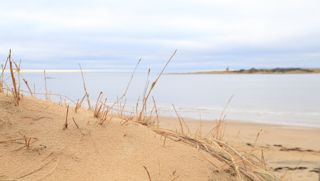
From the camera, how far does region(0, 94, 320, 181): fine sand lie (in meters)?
1.89

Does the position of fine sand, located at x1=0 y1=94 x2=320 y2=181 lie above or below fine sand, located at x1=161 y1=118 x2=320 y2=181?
above

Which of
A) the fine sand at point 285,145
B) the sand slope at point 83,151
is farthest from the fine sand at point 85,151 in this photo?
the fine sand at point 285,145

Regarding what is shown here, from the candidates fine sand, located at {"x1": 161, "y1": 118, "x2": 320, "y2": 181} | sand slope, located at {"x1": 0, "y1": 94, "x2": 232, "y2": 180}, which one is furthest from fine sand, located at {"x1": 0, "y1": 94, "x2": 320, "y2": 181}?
fine sand, located at {"x1": 161, "y1": 118, "x2": 320, "y2": 181}

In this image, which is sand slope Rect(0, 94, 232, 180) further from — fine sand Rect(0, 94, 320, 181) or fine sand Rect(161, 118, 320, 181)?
fine sand Rect(161, 118, 320, 181)

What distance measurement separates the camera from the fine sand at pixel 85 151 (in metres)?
1.89

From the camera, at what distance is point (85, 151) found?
79.2 inches

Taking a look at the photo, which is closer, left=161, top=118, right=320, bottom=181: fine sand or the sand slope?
the sand slope

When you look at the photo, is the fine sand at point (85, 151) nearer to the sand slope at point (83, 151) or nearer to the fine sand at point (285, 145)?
the sand slope at point (83, 151)

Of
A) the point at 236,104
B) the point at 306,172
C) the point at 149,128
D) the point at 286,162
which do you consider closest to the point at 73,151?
the point at 149,128

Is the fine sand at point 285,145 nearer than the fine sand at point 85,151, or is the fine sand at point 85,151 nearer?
the fine sand at point 85,151

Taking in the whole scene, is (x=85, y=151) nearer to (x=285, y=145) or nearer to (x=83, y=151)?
(x=83, y=151)

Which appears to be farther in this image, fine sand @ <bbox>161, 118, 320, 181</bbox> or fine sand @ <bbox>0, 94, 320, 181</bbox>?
fine sand @ <bbox>161, 118, 320, 181</bbox>

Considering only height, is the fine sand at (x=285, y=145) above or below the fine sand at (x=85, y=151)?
below

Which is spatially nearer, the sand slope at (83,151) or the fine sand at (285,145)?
the sand slope at (83,151)
